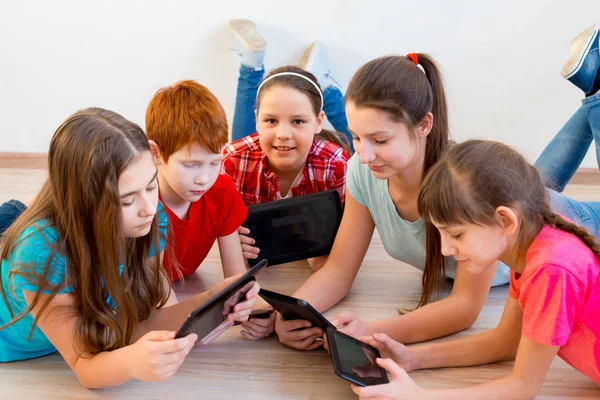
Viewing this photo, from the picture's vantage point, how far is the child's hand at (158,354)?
1.11 metres

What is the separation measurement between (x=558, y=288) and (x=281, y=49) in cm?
170

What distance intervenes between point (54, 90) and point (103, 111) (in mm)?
1588

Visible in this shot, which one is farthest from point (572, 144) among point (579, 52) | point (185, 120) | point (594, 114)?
point (185, 120)

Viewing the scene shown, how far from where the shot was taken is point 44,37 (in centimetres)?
253

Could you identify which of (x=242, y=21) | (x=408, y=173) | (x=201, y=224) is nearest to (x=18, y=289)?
(x=201, y=224)

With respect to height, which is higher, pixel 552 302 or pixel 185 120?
pixel 185 120

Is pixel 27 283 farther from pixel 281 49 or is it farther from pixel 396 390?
pixel 281 49

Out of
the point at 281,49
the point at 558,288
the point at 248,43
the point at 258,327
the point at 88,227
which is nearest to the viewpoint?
the point at 558,288

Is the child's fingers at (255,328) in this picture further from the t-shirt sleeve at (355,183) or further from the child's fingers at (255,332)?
the t-shirt sleeve at (355,183)

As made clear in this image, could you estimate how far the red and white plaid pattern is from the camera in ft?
5.92

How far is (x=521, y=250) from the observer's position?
3.62ft

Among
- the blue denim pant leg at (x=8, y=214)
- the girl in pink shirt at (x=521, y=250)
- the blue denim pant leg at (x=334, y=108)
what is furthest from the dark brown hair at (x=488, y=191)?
the blue denim pant leg at (x=334, y=108)

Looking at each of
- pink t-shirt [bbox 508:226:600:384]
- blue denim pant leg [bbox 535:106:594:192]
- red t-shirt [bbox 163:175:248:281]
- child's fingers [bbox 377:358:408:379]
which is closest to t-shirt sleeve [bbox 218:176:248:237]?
red t-shirt [bbox 163:175:248:281]

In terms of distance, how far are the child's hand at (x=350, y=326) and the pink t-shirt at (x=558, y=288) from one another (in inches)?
14.4
